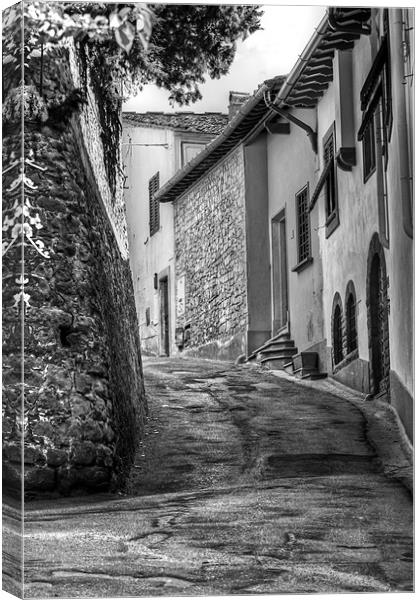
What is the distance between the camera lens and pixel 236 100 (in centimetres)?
561

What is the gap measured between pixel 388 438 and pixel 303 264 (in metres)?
0.97

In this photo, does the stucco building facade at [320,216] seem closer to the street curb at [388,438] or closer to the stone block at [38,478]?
the street curb at [388,438]

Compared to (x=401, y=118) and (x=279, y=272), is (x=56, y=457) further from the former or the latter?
(x=401, y=118)

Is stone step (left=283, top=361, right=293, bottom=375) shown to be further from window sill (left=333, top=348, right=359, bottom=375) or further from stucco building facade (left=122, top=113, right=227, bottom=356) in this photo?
stucco building facade (left=122, top=113, right=227, bottom=356)

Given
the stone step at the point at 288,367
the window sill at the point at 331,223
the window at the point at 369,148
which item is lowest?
the stone step at the point at 288,367

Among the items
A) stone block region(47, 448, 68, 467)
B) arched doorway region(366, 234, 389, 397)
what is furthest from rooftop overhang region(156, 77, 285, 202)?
stone block region(47, 448, 68, 467)

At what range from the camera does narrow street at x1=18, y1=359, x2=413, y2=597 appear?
4867 millimetres

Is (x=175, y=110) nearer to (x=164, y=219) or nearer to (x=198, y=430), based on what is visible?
(x=164, y=219)

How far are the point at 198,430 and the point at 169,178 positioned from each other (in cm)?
137

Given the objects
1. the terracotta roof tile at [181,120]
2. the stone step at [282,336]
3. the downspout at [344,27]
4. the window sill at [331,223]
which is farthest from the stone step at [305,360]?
the downspout at [344,27]

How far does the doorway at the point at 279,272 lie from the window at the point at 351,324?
0.31m

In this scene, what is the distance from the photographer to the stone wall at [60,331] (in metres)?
5.02

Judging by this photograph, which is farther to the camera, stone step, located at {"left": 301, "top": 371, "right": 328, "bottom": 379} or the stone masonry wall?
the stone masonry wall

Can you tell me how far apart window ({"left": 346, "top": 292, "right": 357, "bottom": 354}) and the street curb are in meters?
0.23
